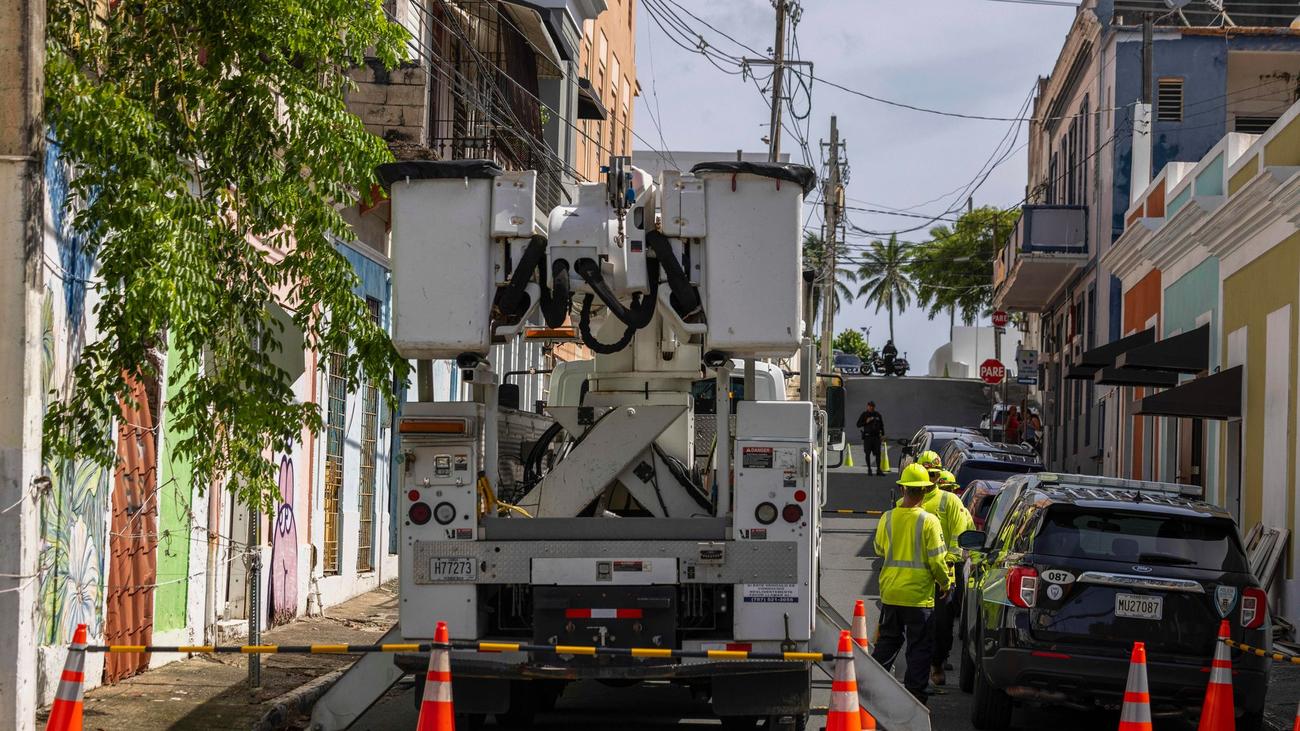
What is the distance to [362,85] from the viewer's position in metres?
19.8

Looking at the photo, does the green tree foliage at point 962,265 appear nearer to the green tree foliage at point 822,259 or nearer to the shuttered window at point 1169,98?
the green tree foliage at point 822,259

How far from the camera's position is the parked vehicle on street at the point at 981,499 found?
19.5 metres

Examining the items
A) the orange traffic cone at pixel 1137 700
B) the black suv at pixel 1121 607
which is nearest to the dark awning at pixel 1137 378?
the black suv at pixel 1121 607

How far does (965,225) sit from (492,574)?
79376 mm

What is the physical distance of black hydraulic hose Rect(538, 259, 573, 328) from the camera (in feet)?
30.6

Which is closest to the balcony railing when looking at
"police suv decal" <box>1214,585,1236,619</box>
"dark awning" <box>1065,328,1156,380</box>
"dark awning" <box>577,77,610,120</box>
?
"dark awning" <box>577,77,610,120</box>

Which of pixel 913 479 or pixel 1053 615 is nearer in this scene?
pixel 1053 615

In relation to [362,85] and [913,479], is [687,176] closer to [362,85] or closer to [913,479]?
[913,479]

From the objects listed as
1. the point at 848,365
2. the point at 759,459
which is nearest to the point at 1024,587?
the point at 759,459

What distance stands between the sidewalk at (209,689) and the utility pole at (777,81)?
22441mm

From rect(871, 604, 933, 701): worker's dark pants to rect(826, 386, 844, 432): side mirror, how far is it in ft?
6.62

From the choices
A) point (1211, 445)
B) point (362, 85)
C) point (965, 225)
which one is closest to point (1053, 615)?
point (362, 85)

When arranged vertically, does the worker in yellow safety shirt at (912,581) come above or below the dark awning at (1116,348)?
below

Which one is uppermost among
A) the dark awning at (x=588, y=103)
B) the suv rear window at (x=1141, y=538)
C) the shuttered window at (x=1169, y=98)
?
the shuttered window at (x=1169, y=98)
